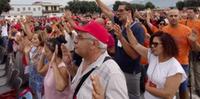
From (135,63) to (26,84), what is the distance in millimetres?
2355

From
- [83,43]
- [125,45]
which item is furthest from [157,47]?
[83,43]

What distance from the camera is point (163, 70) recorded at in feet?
12.4

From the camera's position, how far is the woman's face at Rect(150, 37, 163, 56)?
12.7 feet

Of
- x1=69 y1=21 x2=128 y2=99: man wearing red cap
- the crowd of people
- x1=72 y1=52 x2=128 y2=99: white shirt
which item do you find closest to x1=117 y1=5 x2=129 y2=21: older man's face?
the crowd of people

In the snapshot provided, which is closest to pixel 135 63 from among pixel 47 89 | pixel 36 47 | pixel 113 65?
pixel 47 89

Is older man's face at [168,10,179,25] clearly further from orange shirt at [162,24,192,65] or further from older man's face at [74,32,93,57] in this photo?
older man's face at [74,32,93,57]

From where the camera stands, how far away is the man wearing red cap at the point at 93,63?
2.78 meters

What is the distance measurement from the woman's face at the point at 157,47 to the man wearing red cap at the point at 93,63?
1000mm

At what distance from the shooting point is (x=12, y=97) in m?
5.71

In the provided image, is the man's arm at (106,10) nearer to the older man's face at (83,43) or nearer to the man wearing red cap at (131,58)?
the man wearing red cap at (131,58)

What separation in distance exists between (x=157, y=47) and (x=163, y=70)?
0.85 ft

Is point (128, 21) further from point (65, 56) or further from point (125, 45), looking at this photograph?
point (65, 56)

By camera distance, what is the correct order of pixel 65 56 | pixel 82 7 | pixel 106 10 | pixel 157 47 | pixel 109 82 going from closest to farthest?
pixel 109 82 → pixel 157 47 → pixel 65 56 → pixel 106 10 → pixel 82 7

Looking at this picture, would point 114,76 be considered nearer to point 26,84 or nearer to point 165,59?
point 165,59
